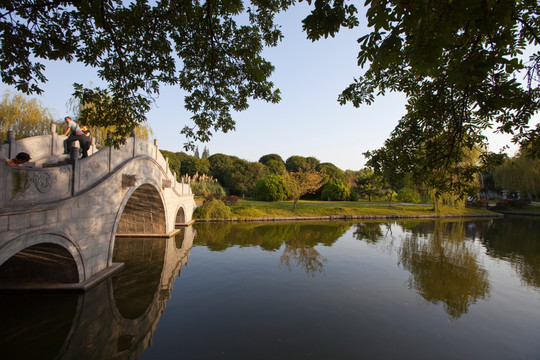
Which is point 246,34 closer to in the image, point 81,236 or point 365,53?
point 365,53

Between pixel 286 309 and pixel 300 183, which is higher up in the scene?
pixel 300 183

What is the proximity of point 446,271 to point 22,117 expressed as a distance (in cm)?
2451

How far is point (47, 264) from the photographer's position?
6.48 metres

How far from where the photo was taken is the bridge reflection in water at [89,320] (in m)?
4.71

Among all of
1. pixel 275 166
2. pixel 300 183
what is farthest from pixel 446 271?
pixel 275 166

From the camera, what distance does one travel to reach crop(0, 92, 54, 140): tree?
16.9 m

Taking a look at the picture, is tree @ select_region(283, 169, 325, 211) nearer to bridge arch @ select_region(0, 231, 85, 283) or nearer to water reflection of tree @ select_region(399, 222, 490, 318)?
water reflection of tree @ select_region(399, 222, 490, 318)

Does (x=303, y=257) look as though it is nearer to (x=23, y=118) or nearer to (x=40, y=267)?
(x=40, y=267)

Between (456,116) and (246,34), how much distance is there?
392cm

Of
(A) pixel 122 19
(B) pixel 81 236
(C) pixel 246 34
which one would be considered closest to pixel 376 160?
(C) pixel 246 34

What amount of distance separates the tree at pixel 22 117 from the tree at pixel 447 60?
2097 centimetres

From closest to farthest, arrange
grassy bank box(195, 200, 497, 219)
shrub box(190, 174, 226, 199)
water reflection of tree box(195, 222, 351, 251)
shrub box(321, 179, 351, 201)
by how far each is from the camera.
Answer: water reflection of tree box(195, 222, 351, 251)
grassy bank box(195, 200, 497, 219)
shrub box(190, 174, 226, 199)
shrub box(321, 179, 351, 201)

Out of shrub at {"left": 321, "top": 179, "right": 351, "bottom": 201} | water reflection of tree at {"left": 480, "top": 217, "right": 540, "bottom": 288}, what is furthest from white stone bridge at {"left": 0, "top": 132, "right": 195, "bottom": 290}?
shrub at {"left": 321, "top": 179, "right": 351, "bottom": 201}

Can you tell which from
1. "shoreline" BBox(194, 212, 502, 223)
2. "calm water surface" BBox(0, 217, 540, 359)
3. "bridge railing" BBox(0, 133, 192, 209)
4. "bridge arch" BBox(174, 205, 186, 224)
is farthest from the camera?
"shoreline" BBox(194, 212, 502, 223)
